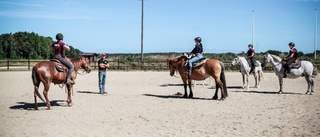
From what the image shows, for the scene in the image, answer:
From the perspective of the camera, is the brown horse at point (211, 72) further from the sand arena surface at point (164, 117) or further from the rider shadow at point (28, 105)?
the rider shadow at point (28, 105)

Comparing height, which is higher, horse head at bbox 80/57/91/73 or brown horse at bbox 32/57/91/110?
horse head at bbox 80/57/91/73

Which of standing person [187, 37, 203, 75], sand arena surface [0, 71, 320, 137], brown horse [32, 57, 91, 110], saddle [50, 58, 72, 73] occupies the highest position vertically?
standing person [187, 37, 203, 75]

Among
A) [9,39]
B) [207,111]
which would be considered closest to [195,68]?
[207,111]

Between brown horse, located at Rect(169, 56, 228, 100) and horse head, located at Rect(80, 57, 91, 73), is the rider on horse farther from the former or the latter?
horse head, located at Rect(80, 57, 91, 73)

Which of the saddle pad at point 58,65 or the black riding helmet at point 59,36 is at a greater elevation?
the black riding helmet at point 59,36

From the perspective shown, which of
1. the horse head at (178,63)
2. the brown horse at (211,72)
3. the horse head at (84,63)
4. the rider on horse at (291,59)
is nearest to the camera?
the horse head at (84,63)

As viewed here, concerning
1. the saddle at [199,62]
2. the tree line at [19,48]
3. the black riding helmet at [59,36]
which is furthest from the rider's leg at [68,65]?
the tree line at [19,48]

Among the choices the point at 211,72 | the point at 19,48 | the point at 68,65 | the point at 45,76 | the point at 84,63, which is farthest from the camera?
the point at 19,48

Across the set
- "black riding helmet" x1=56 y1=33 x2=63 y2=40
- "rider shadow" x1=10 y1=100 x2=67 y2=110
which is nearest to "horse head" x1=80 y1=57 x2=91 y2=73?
"black riding helmet" x1=56 y1=33 x2=63 y2=40

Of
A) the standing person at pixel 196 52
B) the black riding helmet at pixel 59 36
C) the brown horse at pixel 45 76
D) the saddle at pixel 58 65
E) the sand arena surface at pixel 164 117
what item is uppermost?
the black riding helmet at pixel 59 36

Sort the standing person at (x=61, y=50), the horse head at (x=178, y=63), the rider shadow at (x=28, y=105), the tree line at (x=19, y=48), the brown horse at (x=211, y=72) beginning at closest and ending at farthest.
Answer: the standing person at (x=61, y=50), the rider shadow at (x=28, y=105), the brown horse at (x=211, y=72), the horse head at (x=178, y=63), the tree line at (x=19, y=48)

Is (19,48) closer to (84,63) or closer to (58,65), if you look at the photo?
(84,63)

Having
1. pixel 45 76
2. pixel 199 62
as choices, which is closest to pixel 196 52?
pixel 199 62

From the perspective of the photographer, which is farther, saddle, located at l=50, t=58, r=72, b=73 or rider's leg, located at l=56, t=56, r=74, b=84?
rider's leg, located at l=56, t=56, r=74, b=84
